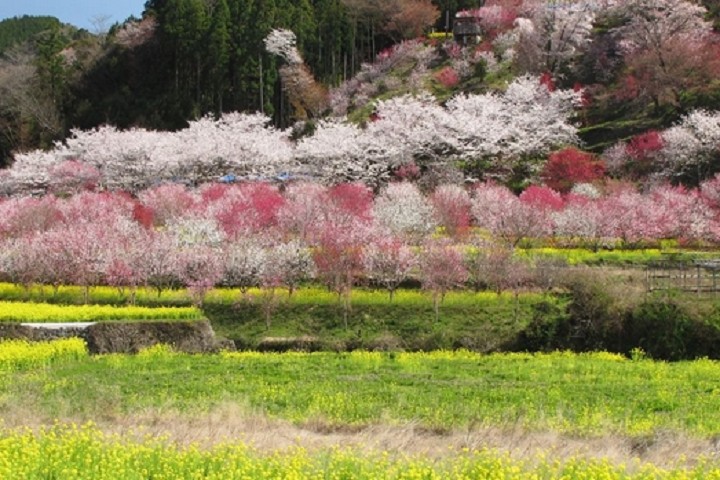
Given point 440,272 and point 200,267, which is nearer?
point 440,272

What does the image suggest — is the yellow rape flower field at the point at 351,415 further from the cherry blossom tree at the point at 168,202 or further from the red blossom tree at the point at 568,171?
the red blossom tree at the point at 568,171

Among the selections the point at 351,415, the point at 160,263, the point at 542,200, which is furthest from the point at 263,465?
the point at 542,200

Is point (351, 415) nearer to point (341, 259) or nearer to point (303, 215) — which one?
point (341, 259)

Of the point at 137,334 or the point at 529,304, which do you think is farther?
the point at 529,304

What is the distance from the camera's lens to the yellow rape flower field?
8578 millimetres

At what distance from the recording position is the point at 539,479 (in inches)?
318

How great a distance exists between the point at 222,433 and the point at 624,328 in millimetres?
16183

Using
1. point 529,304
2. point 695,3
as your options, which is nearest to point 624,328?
point 529,304

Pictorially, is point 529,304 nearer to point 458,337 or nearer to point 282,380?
point 458,337

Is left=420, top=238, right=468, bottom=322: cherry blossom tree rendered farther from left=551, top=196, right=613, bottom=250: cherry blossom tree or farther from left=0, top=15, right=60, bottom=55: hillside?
left=0, top=15, right=60, bottom=55: hillside

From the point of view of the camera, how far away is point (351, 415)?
12.9 m

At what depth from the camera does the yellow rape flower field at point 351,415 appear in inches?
338

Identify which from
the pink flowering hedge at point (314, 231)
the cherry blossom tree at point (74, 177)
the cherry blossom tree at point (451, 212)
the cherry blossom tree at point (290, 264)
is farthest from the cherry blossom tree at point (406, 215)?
the cherry blossom tree at point (74, 177)

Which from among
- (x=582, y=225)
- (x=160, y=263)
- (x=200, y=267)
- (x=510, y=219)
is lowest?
(x=200, y=267)
